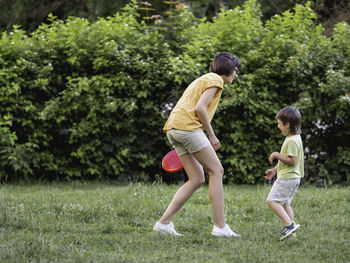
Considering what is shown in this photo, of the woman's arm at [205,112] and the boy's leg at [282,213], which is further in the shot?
the boy's leg at [282,213]

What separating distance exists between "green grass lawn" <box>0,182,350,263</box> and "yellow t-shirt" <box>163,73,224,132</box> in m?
0.99

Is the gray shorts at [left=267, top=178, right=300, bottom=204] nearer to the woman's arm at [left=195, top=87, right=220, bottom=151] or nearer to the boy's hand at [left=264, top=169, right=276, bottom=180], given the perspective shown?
the boy's hand at [left=264, top=169, right=276, bottom=180]

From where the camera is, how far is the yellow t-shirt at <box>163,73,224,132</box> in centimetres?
428

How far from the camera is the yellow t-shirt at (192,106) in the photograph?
4.28 meters

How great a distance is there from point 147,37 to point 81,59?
1129mm

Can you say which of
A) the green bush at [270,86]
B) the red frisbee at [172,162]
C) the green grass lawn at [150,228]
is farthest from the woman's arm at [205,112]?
the green bush at [270,86]

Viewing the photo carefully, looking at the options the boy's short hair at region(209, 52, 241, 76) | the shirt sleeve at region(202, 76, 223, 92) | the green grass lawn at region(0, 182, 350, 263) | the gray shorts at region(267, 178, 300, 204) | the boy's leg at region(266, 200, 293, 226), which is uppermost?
the boy's short hair at region(209, 52, 241, 76)

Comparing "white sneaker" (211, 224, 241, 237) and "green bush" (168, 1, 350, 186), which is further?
"green bush" (168, 1, 350, 186)

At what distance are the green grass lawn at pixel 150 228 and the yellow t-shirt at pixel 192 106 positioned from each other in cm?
99

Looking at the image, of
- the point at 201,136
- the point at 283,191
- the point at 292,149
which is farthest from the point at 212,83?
the point at 283,191

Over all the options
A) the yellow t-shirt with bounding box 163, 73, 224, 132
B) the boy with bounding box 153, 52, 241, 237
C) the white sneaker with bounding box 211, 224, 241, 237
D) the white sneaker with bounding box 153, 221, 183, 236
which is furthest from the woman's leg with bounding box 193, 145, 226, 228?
the white sneaker with bounding box 153, 221, 183, 236

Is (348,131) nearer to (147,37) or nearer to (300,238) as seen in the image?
(147,37)

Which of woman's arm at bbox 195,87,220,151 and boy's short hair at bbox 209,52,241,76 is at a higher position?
boy's short hair at bbox 209,52,241,76

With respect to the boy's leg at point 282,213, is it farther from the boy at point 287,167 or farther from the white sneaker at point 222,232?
the white sneaker at point 222,232
